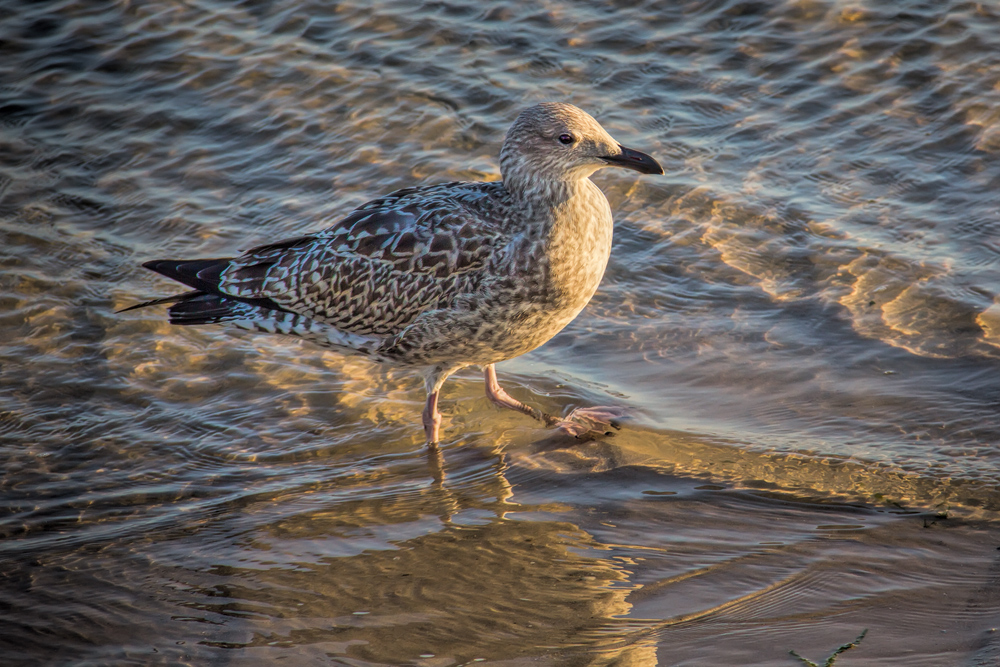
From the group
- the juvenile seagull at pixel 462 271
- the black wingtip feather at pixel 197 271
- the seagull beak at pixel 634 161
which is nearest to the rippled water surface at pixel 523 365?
the juvenile seagull at pixel 462 271

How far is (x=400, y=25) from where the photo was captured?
9.45 m

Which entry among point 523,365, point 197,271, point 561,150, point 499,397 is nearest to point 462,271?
point 561,150

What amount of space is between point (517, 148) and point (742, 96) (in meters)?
3.73

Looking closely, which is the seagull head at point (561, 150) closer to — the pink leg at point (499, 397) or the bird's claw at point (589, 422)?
the pink leg at point (499, 397)

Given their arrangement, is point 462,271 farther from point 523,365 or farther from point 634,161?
point 523,365

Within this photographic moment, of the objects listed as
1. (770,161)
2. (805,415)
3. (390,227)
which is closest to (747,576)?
(805,415)

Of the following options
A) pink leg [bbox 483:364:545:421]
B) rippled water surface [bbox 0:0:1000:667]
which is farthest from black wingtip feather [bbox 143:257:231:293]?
pink leg [bbox 483:364:545:421]

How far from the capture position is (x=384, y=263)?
5223 mm

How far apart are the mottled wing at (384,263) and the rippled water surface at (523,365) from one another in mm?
686

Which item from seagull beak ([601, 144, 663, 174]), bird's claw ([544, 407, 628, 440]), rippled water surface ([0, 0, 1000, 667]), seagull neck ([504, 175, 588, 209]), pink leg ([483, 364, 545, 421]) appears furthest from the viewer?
pink leg ([483, 364, 545, 421])

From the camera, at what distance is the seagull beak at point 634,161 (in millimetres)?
4859

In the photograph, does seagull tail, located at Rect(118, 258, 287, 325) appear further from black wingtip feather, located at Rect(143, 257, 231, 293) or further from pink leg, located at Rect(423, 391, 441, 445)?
pink leg, located at Rect(423, 391, 441, 445)

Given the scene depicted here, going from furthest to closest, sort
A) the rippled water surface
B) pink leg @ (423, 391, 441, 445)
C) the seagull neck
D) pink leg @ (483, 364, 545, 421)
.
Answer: pink leg @ (483, 364, 545, 421) → pink leg @ (423, 391, 441, 445) → the seagull neck → the rippled water surface

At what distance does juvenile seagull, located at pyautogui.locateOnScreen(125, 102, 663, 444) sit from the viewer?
16.1 ft
